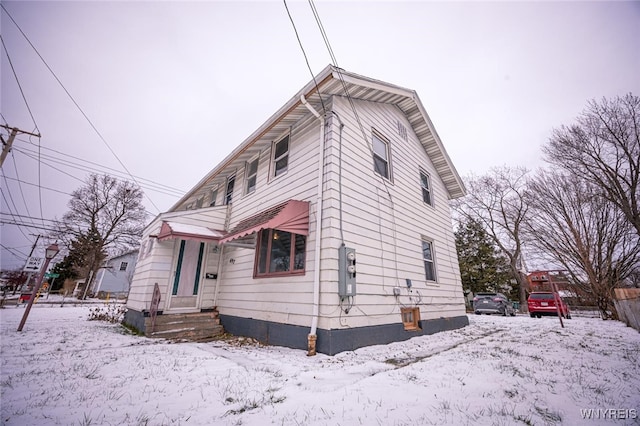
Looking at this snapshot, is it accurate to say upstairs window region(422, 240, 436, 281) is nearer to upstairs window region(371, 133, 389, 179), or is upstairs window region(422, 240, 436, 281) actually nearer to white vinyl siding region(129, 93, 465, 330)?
white vinyl siding region(129, 93, 465, 330)

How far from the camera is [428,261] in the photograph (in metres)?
8.62

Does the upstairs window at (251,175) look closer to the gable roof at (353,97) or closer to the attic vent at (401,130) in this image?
the gable roof at (353,97)

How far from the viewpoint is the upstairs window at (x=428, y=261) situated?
8.40 m

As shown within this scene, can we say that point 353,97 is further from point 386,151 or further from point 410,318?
point 410,318

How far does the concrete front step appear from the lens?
21.6 ft

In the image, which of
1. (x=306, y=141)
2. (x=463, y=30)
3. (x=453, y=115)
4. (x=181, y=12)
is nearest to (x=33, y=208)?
(x=181, y=12)

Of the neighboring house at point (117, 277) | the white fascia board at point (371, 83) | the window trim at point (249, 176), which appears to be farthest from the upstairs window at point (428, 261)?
the neighboring house at point (117, 277)

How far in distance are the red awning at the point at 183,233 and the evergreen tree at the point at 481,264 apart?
965 inches

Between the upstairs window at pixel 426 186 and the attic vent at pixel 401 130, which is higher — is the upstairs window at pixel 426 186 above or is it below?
below

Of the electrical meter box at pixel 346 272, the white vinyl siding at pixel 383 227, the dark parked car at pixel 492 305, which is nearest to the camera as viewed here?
the electrical meter box at pixel 346 272

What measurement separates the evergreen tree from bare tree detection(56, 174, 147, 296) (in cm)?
3402

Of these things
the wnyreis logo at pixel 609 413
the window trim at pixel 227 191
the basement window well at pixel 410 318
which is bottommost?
the wnyreis logo at pixel 609 413

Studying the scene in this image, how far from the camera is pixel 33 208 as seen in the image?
57.5ft

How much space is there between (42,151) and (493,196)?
34.7 m
